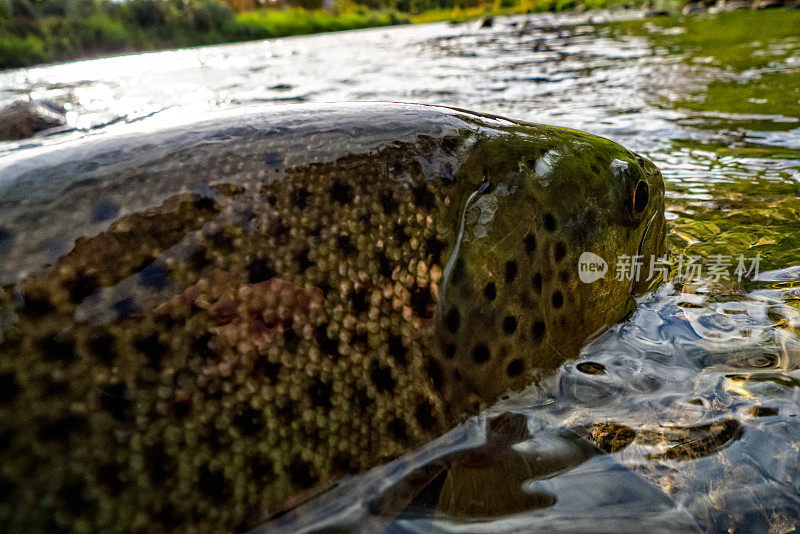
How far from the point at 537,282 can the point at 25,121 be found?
6.88m

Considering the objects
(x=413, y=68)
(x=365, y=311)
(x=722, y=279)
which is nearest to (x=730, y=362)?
(x=722, y=279)

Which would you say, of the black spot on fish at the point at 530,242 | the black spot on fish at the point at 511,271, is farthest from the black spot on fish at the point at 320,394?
the black spot on fish at the point at 530,242

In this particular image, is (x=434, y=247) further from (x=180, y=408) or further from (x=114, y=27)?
(x=114, y=27)

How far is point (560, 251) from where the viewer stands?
1.63 metres

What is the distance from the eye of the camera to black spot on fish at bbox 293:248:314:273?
133 cm

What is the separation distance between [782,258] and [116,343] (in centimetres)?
275

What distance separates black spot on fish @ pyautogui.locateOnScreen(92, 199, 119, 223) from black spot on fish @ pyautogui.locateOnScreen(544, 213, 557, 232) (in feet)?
4.16

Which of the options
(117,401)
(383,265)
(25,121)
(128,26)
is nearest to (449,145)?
(383,265)

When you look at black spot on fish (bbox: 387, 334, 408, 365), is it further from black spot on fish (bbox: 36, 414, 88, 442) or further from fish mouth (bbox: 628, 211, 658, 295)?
fish mouth (bbox: 628, 211, 658, 295)

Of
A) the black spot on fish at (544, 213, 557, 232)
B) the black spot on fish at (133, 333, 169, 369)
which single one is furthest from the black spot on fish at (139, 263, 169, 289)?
the black spot on fish at (544, 213, 557, 232)

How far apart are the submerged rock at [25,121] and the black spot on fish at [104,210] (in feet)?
19.8

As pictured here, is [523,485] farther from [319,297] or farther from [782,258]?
[782,258]

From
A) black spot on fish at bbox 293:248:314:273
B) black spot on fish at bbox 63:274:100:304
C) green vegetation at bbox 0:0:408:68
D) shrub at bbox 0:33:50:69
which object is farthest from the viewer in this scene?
green vegetation at bbox 0:0:408:68

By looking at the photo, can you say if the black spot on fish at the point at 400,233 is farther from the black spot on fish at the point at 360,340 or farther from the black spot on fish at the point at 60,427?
the black spot on fish at the point at 60,427
